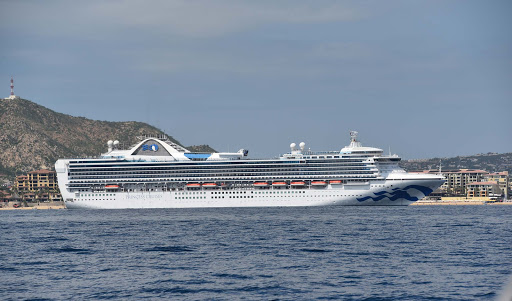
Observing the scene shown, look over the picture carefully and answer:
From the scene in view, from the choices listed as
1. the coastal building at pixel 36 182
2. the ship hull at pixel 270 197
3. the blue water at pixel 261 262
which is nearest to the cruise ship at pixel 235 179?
the ship hull at pixel 270 197

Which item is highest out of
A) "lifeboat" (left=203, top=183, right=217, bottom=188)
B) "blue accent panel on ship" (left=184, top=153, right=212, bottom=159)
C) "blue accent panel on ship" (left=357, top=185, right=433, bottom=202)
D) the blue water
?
"blue accent panel on ship" (left=184, top=153, right=212, bottom=159)

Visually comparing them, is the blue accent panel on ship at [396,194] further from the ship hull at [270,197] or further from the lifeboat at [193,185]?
the lifeboat at [193,185]

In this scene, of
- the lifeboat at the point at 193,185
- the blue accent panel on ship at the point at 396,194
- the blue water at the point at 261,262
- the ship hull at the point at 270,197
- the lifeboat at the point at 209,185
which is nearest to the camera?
the blue water at the point at 261,262

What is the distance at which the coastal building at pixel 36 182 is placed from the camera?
19575 cm

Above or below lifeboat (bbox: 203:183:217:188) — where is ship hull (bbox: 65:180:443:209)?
Result: below

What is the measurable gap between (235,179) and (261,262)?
7239 centimetres

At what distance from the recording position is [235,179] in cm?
11506

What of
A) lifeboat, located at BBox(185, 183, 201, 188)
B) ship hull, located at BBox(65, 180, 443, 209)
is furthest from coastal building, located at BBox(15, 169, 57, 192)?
lifeboat, located at BBox(185, 183, 201, 188)

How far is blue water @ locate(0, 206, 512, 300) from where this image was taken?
33.8 metres

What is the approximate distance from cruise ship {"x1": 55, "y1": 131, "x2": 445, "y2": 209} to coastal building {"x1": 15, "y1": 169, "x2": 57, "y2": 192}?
78.6 metres

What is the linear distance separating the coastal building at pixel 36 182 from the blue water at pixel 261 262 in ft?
426

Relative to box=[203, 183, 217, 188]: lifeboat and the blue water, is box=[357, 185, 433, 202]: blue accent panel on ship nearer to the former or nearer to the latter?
box=[203, 183, 217, 188]: lifeboat

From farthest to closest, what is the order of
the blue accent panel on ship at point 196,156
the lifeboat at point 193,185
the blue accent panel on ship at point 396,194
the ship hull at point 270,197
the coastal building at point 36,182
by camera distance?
the coastal building at point 36,182
the blue accent panel on ship at point 196,156
the lifeboat at point 193,185
the ship hull at point 270,197
the blue accent panel on ship at point 396,194

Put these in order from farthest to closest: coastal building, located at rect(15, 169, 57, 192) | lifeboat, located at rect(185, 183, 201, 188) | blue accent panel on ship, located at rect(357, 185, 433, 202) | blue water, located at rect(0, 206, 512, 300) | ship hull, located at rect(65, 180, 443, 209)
→ coastal building, located at rect(15, 169, 57, 192) → lifeboat, located at rect(185, 183, 201, 188) → ship hull, located at rect(65, 180, 443, 209) → blue accent panel on ship, located at rect(357, 185, 433, 202) → blue water, located at rect(0, 206, 512, 300)
